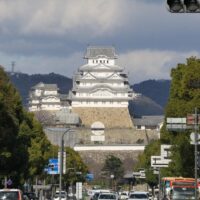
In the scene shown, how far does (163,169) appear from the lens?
100 meters

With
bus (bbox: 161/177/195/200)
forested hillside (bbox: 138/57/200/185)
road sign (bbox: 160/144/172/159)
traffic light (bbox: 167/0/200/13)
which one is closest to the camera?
traffic light (bbox: 167/0/200/13)

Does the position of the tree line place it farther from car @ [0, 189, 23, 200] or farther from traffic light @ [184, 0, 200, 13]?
traffic light @ [184, 0, 200, 13]

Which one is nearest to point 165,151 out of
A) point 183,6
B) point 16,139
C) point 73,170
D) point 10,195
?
point 16,139

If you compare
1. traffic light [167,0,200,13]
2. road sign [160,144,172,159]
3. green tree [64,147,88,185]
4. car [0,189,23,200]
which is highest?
green tree [64,147,88,185]

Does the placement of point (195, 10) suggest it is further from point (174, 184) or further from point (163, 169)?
point (163, 169)

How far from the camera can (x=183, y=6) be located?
2453 cm

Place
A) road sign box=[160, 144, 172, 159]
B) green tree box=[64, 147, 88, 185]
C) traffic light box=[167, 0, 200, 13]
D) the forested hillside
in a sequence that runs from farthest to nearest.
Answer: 1. green tree box=[64, 147, 88, 185]
2. road sign box=[160, 144, 172, 159]
3. the forested hillside
4. traffic light box=[167, 0, 200, 13]

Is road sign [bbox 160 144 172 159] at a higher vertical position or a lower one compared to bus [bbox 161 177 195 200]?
A: higher

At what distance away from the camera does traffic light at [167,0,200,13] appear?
2445cm

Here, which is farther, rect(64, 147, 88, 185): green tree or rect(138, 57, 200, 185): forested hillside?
rect(64, 147, 88, 185): green tree

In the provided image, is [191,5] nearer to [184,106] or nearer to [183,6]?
[183,6]

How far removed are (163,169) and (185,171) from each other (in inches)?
1080

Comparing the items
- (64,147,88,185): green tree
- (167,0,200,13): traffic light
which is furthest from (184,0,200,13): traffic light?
(64,147,88,185): green tree

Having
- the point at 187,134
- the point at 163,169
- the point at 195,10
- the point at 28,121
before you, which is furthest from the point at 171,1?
the point at 163,169
